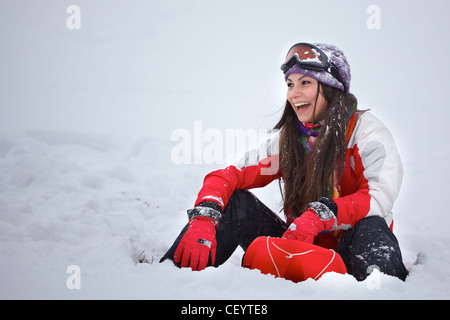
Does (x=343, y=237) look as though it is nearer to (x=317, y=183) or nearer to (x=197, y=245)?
(x=317, y=183)

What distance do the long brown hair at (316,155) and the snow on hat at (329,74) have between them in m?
0.05

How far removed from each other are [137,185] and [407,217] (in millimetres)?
2999

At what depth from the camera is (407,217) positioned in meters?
4.30

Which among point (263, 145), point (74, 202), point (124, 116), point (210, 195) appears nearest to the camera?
point (210, 195)

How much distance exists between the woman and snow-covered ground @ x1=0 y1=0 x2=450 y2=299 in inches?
9.5

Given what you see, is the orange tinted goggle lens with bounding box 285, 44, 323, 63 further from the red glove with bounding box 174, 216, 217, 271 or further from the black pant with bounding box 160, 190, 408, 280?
the red glove with bounding box 174, 216, 217, 271

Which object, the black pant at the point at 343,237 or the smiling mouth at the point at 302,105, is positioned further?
the smiling mouth at the point at 302,105

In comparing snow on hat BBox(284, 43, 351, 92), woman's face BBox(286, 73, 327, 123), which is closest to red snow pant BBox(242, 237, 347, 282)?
woman's face BBox(286, 73, 327, 123)

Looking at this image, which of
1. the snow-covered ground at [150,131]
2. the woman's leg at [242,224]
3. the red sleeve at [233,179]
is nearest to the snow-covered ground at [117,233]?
the snow-covered ground at [150,131]

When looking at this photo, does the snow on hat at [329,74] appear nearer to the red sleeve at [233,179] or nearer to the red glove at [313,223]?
the red sleeve at [233,179]

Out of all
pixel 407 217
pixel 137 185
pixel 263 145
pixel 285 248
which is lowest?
pixel 407 217

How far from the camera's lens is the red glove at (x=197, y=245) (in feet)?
7.32
